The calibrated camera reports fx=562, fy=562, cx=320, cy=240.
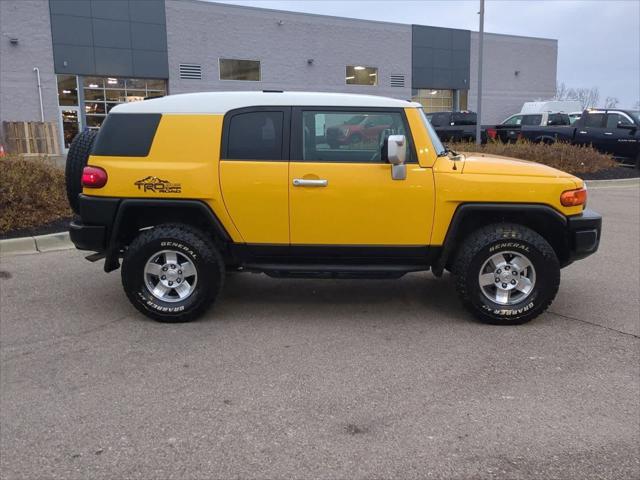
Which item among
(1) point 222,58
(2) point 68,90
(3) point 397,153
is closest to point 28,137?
(2) point 68,90

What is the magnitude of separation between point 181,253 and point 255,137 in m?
1.14

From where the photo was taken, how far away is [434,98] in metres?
38.9

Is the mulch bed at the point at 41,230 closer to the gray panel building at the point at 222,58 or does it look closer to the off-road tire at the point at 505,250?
the off-road tire at the point at 505,250

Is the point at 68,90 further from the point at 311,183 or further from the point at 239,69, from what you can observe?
the point at 311,183

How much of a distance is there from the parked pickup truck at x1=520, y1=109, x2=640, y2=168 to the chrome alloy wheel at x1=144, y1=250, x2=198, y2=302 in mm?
14820

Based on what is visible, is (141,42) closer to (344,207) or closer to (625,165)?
(625,165)

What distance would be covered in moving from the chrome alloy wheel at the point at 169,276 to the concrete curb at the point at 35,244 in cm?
340

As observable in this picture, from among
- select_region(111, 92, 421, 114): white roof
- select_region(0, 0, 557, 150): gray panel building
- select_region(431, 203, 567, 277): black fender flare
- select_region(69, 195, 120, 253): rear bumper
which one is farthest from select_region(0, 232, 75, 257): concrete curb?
select_region(0, 0, 557, 150): gray panel building

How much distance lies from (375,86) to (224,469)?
35453 millimetres

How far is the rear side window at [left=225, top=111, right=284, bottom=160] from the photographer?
463 centimetres

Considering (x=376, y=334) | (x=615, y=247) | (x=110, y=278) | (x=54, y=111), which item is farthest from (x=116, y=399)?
(x=54, y=111)

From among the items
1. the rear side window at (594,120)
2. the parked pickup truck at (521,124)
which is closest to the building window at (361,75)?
the parked pickup truck at (521,124)

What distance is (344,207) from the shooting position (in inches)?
180

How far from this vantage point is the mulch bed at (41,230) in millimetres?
7516
